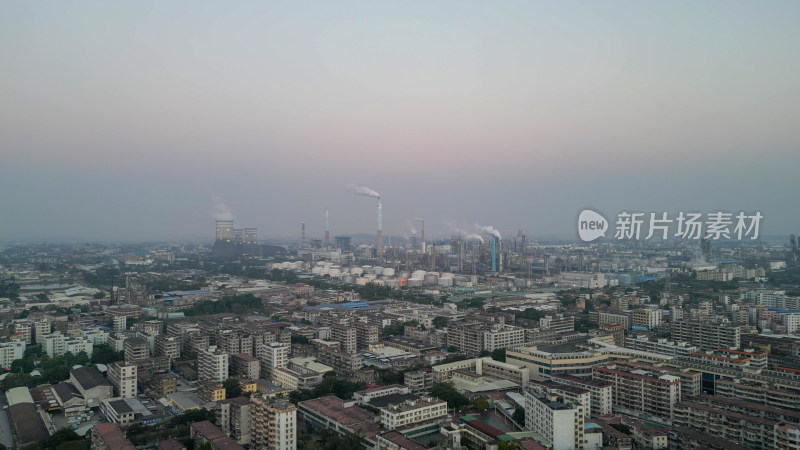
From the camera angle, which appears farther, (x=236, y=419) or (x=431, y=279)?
(x=431, y=279)

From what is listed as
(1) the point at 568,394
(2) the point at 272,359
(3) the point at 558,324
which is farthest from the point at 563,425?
(3) the point at 558,324

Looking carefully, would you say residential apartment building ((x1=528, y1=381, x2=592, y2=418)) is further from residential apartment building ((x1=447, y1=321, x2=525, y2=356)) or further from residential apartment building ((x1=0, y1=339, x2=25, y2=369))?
residential apartment building ((x1=0, y1=339, x2=25, y2=369))

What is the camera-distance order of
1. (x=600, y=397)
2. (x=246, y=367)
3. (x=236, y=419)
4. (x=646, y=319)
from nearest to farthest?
(x=236, y=419)
(x=600, y=397)
(x=246, y=367)
(x=646, y=319)

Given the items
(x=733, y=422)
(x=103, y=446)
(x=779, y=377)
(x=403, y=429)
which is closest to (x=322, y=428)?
(x=403, y=429)

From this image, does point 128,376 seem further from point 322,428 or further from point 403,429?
point 403,429

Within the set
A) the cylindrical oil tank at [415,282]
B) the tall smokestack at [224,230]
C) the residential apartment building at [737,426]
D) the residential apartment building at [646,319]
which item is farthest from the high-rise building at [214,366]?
the tall smokestack at [224,230]

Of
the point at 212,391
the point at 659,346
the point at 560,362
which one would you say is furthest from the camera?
the point at 659,346

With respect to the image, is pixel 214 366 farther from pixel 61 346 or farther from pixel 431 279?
pixel 431 279
